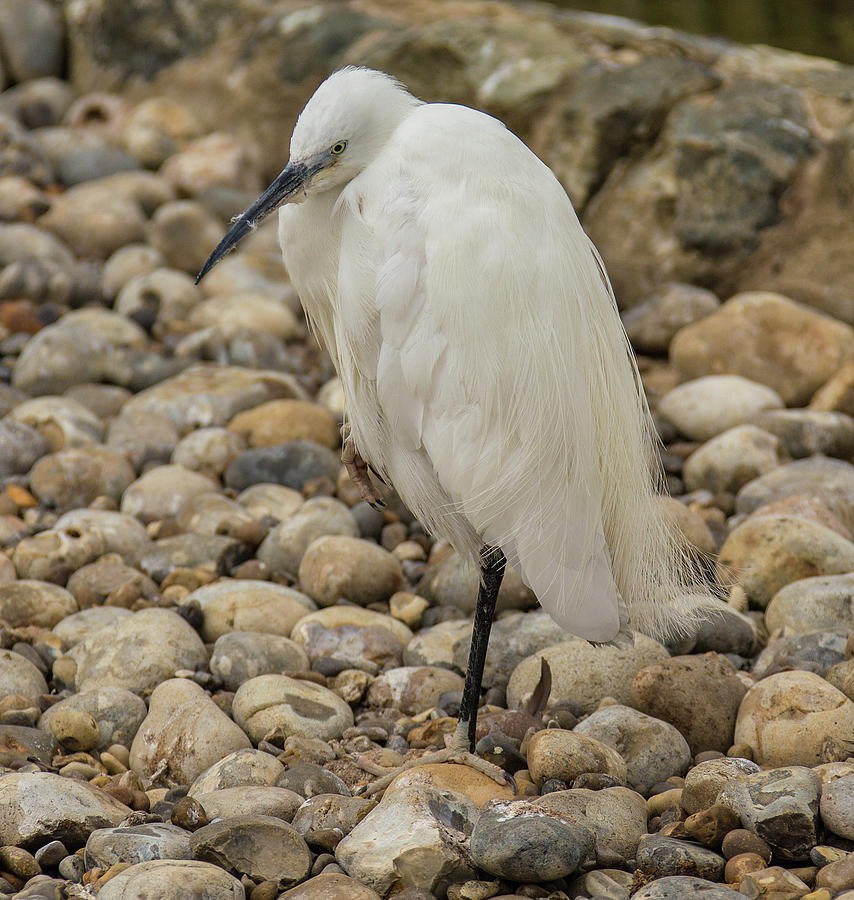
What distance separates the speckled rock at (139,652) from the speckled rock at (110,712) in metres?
0.11

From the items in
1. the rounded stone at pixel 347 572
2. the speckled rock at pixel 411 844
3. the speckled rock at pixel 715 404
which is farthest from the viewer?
the speckled rock at pixel 715 404

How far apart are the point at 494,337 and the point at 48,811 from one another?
1.41 meters

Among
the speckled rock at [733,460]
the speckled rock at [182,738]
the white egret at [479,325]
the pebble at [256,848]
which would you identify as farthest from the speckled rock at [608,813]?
the speckled rock at [733,460]

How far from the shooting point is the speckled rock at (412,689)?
3137 mm

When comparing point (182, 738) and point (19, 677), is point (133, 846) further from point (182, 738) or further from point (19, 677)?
point (19, 677)

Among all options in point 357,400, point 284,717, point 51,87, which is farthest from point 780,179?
point 51,87

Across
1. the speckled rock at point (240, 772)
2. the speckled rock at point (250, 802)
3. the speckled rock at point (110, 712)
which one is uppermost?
the speckled rock at point (250, 802)

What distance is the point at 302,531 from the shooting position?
382cm

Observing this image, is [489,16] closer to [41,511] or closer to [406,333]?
[41,511]

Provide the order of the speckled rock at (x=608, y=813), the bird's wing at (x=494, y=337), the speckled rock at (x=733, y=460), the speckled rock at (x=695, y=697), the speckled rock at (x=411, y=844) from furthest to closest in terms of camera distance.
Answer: the speckled rock at (x=733, y=460), the speckled rock at (x=695, y=697), the bird's wing at (x=494, y=337), the speckled rock at (x=608, y=813), the speckled rock at (x=411, y=844)

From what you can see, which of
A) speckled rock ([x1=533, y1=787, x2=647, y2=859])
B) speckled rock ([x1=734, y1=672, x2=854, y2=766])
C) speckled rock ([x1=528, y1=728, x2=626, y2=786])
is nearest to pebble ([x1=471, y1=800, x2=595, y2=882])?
speckled rock ([x1=533, y1=787, x2=647, y2=859])

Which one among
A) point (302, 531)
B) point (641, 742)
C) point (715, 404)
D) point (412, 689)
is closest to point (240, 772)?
point (412, 689)

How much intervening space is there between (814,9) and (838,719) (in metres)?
10.7

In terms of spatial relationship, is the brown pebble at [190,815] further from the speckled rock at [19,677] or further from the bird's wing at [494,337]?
the bird's wing at [494,337]
